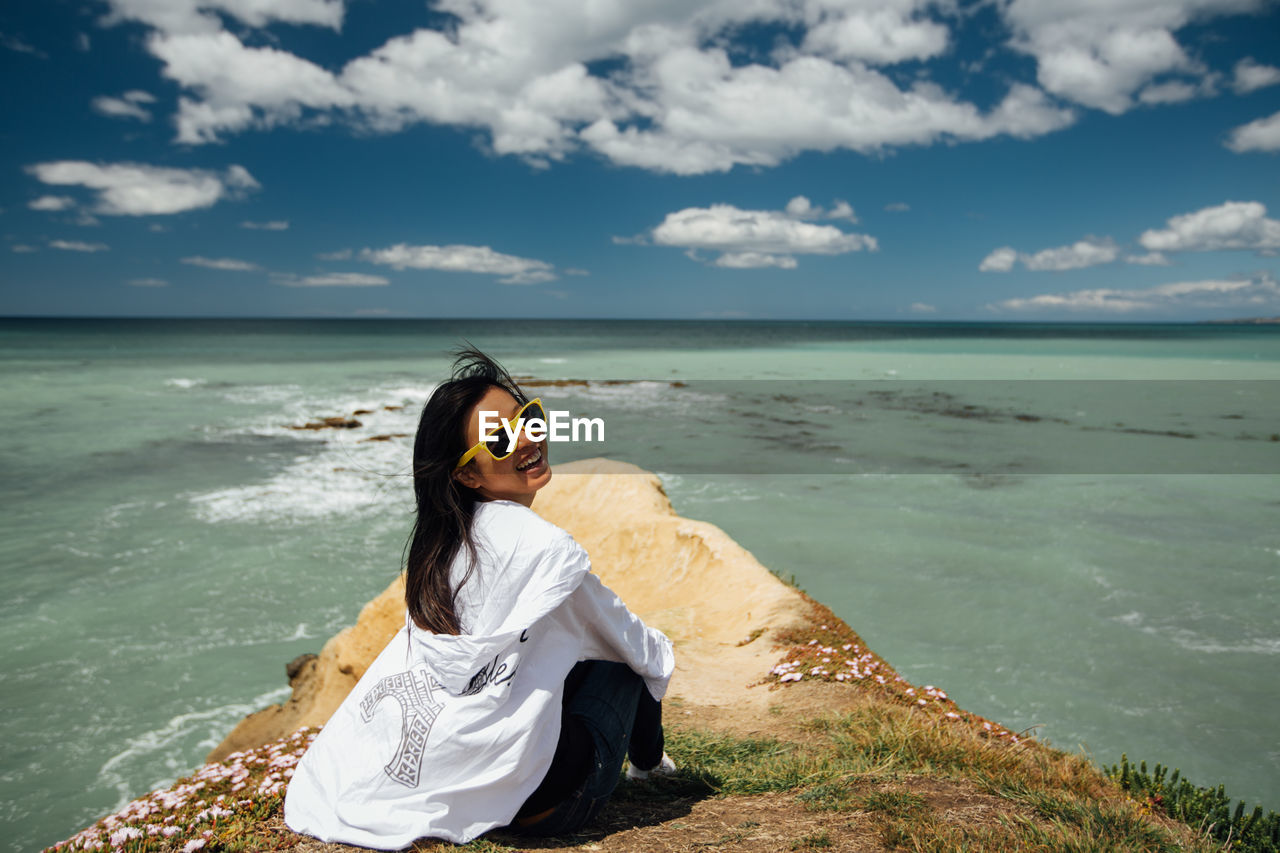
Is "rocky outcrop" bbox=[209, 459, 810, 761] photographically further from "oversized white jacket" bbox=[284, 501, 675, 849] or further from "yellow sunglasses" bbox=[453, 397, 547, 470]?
"yellow sunglasses" bbox=[453, 397, 547, 470]

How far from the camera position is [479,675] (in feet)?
8.13

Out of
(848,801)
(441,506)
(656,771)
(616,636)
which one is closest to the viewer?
(441,506)

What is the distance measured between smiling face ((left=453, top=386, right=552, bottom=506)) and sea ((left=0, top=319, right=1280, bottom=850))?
5642mm

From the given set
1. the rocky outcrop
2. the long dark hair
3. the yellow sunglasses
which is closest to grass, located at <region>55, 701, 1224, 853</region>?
the long dark hair

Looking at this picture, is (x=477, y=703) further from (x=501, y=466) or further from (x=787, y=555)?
(x=787, y=555)

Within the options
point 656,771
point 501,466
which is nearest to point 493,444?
point 501,466

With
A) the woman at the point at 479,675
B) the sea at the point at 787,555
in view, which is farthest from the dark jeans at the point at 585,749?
the sea at the point at 787,555

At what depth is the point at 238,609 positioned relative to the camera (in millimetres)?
9570

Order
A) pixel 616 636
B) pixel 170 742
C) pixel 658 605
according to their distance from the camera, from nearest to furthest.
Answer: pixel 616 636 < pixel 170 742 < pixel 658 605

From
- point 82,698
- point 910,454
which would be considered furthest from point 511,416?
point 910,454

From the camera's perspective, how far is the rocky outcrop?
6.07m

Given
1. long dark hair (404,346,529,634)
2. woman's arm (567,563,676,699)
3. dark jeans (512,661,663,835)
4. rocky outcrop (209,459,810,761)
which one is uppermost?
long dark hair (404,346,529,634)

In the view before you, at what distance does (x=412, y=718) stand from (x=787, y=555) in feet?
30.2

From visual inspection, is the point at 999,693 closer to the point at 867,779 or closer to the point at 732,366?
the point at 867,779
